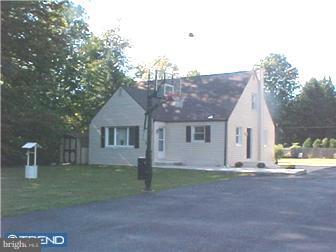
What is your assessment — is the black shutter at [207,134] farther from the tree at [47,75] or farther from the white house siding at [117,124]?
the tree at [47,75]

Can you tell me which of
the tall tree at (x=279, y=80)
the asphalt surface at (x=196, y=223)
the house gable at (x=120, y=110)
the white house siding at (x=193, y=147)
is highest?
the tall tree at (x=279, y=80)

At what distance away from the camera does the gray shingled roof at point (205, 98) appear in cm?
3150

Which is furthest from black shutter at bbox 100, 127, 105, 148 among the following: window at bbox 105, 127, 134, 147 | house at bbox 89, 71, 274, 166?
window at bbox 105, 127, 134, 147

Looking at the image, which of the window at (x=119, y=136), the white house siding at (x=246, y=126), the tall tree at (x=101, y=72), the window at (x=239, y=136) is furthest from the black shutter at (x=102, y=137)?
the window at (x=239, y=136)

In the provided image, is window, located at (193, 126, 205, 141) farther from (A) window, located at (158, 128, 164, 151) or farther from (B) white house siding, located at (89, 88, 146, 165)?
(B) white house siding, located at (89, 88, 146, 165)

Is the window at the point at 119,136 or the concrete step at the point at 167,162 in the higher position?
the window at the point at 119,136

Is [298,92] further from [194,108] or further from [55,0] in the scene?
[55,0]

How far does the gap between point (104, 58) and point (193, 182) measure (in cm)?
2929

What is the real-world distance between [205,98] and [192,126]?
8.01 ft

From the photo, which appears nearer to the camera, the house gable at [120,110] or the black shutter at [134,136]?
the black shutter at [134,136]

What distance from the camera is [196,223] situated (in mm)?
10289

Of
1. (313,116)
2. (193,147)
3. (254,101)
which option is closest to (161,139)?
(193,147)

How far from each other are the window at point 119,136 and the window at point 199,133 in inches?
151

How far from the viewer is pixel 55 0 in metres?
27.6
